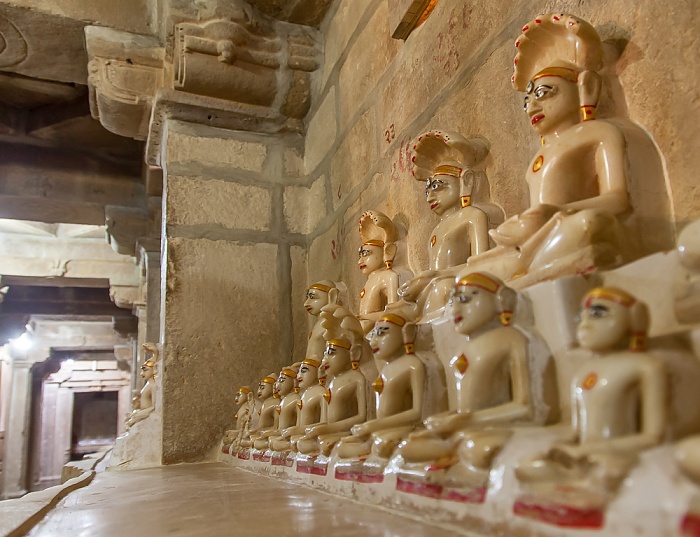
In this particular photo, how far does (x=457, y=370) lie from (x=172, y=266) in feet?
6.50

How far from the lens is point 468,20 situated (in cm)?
174

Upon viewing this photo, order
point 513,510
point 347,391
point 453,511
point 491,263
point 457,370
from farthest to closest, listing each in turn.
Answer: point 347,391 < point 491,263 < point 457,370 < point 453,511 < point 513,510

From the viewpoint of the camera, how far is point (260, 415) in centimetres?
209

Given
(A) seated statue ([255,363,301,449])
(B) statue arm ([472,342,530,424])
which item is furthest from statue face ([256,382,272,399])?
(B) statue arm ([472,342,530,424])

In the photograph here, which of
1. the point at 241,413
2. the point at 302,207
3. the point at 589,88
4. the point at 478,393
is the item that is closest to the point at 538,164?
the point at 589,88

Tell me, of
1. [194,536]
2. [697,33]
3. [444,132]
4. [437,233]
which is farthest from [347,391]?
[697,33]

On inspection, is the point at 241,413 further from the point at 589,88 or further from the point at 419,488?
the point at 589,88

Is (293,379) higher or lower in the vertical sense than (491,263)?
lower

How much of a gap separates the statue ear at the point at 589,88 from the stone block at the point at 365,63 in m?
1.12

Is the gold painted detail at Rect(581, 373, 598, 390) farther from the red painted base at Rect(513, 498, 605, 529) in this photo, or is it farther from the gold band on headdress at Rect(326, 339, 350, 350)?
the gold band on headdress at Rect(326, 339, 350, 350)

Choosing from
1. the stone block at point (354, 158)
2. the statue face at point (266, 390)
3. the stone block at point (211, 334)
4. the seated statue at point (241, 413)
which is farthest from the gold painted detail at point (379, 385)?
the stone block at point (211, 334)

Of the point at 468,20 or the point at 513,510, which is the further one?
the point at 468,20

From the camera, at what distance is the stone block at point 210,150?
2.93m

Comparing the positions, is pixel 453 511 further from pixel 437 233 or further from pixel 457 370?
pixel 437 233
